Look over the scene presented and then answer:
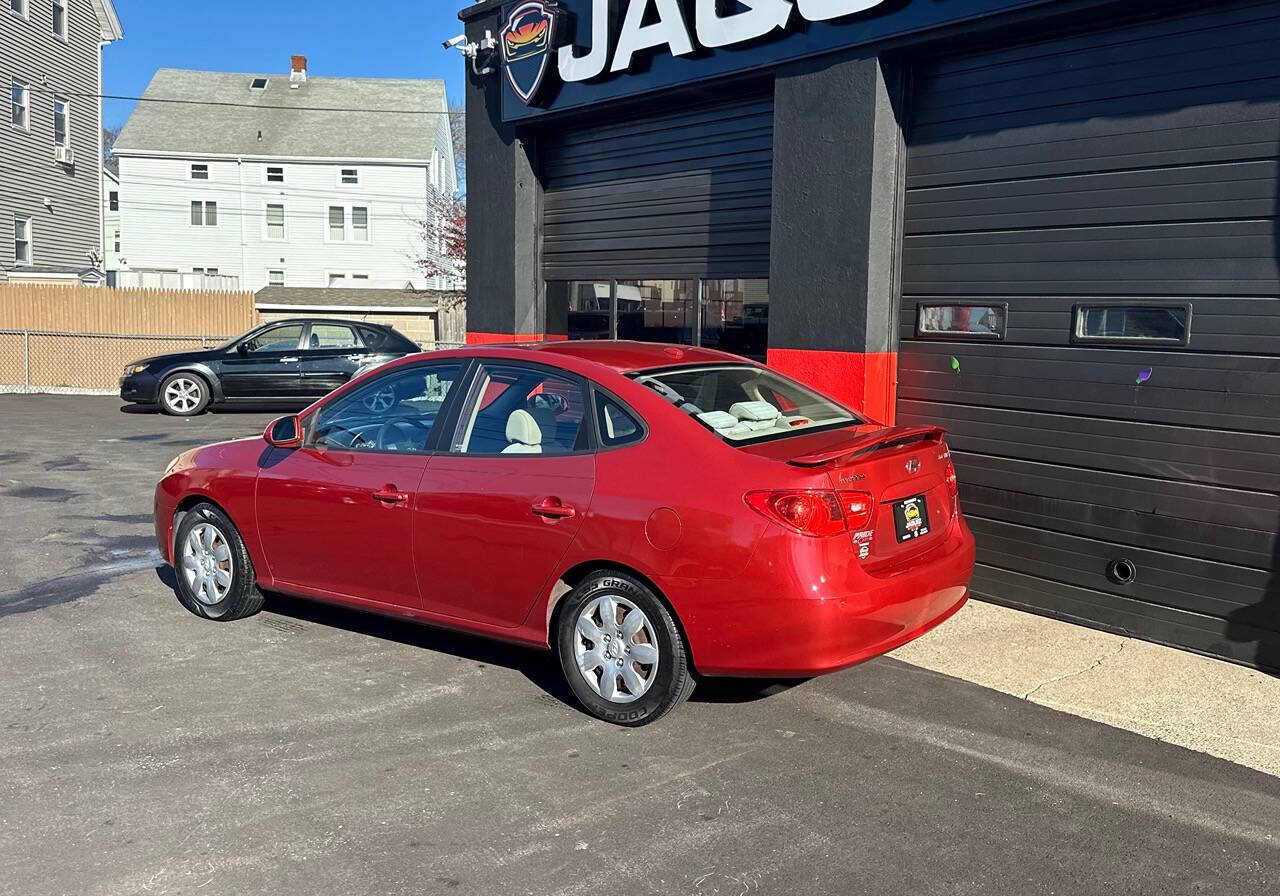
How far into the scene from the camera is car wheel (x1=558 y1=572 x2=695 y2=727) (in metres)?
4.81

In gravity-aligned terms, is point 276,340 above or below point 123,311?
below

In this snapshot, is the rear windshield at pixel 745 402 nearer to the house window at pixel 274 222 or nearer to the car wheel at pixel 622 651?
the car wheel at pixel 622 651

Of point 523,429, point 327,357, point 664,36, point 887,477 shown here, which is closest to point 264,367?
point 327,357

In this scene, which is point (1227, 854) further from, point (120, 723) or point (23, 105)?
point (23, 105)

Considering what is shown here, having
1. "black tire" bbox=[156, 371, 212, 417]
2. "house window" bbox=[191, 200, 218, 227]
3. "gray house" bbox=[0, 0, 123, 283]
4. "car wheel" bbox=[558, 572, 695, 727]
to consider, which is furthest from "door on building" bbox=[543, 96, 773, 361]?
"house window" bbox=[191, 200, 218, 227]

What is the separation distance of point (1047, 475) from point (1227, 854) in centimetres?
325

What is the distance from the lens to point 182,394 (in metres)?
18.0

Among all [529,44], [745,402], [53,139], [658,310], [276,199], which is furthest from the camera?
[276,199]

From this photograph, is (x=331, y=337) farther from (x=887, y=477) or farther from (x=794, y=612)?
(x=794, y=612)

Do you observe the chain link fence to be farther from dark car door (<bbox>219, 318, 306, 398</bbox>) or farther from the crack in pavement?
the crack in pavement

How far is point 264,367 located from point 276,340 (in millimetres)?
518

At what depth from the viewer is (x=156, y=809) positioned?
410cm

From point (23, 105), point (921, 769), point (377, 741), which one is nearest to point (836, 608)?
point (921, 769)

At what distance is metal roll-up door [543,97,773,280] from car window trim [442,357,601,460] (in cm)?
359
